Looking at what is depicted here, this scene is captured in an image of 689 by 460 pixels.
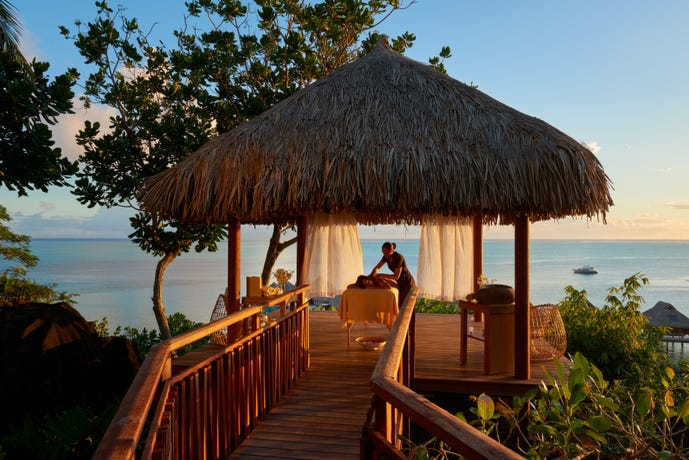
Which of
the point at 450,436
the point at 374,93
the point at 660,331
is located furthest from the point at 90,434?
the point at 660,331

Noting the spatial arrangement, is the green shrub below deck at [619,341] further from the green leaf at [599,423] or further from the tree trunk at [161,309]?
the tree trunk at [161,309]

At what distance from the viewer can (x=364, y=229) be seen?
27.1ft

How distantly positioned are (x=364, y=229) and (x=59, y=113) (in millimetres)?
4729

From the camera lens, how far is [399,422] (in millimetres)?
2688

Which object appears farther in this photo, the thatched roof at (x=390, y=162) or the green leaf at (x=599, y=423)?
the thatched roof at (x=390, y=162)

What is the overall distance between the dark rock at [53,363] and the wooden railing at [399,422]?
4588 millimetres

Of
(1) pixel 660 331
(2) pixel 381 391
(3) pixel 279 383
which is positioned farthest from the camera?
(1) pixel 660 331

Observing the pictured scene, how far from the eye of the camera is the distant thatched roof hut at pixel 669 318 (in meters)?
14.2

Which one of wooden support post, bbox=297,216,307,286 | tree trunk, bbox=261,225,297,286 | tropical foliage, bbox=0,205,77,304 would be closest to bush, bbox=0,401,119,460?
wooden support post, bbox=297,216,307,286

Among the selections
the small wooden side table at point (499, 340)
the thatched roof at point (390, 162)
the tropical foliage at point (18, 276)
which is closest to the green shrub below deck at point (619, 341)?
the small wooden side table at point (499, 340)

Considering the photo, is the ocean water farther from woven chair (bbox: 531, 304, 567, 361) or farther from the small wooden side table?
the small wooden side table

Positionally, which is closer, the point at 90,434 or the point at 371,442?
the point at 371,442

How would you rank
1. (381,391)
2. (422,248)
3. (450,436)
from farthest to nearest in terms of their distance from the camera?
(422,248) < (381,391) < (450,436)

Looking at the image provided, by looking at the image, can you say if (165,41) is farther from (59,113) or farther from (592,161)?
(592,161)
